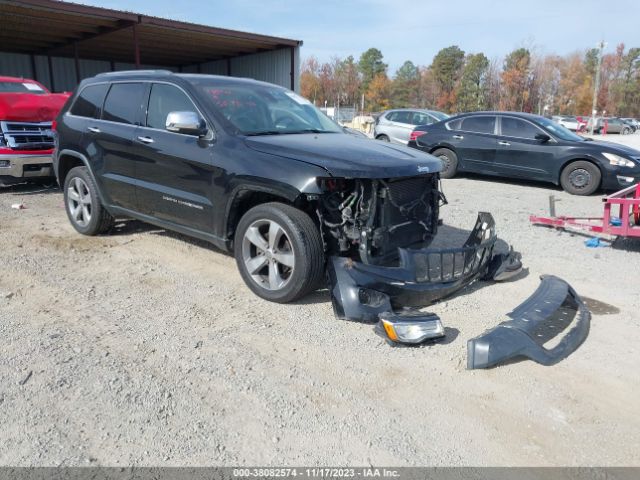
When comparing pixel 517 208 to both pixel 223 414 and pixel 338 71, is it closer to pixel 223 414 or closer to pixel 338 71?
pixel 223 414

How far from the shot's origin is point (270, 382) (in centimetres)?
309

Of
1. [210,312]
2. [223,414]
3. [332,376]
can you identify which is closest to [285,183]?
[210,312]

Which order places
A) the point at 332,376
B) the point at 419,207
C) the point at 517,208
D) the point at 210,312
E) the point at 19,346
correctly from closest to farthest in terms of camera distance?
the point at 332,376
the point at 19,346
the point at 210,312
the point at 419,207
the point at 517,208

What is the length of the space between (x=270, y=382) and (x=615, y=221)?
496cm

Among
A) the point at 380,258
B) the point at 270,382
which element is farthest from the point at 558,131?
the point at 270,382

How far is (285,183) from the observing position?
12.8 feet

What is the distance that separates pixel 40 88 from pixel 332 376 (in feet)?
34.3

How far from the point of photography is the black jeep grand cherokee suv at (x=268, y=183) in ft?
12.7

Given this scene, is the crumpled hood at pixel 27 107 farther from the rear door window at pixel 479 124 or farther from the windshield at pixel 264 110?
the rear door window at pixel 479 124

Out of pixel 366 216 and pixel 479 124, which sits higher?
pixel 479 124

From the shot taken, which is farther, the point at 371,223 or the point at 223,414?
the point at 371,223

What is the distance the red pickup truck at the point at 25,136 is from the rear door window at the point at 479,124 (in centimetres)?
839

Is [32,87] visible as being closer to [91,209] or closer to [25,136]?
[25,136]

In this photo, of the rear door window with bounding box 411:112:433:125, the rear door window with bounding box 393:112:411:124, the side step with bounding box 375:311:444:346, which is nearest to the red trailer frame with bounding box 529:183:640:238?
the side step with bounding box 375:311:444:346
